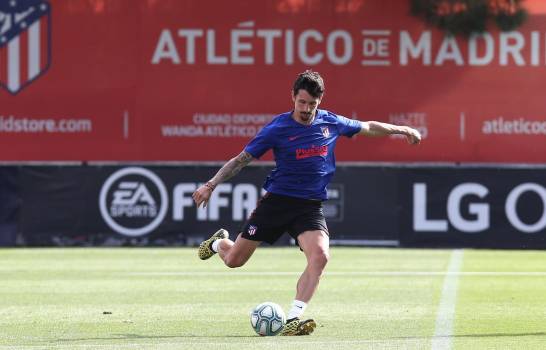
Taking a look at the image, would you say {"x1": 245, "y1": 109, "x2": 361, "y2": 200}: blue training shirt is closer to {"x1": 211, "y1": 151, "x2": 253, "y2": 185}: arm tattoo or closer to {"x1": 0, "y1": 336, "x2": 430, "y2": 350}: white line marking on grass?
{"x1": 211, "y1": 151, "x2": 253, "y2": 185}: arm tattoo

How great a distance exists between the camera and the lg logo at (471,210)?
2227cm

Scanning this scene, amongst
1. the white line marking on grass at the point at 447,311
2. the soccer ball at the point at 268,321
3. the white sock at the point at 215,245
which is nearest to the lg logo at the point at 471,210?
the white line marking on grass at the point at 447,311

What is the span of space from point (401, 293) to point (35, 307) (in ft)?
12.9

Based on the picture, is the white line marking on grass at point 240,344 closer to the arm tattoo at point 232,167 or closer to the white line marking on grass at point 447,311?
the white line marking on grass at point 447,311

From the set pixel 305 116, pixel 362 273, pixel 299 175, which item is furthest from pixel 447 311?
pixel 362 273

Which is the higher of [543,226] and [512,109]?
[512,109]

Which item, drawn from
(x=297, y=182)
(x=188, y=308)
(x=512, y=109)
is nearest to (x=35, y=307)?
(x=188, y=308)

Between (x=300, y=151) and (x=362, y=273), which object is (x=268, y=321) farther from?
(x=362, y=273)

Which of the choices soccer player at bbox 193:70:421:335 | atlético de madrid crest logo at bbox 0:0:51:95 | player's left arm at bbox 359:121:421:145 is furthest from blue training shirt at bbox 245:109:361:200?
atlético de madrid crest logo at bbox 0:0:51:95

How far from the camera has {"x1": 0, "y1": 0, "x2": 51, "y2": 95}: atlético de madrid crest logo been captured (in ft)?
80.5

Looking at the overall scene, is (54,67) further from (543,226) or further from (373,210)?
(543,226)

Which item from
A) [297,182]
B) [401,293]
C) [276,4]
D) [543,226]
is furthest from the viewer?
[276,4]

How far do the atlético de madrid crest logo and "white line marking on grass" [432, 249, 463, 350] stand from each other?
29.6 feet

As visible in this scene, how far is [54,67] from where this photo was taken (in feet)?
80.7
